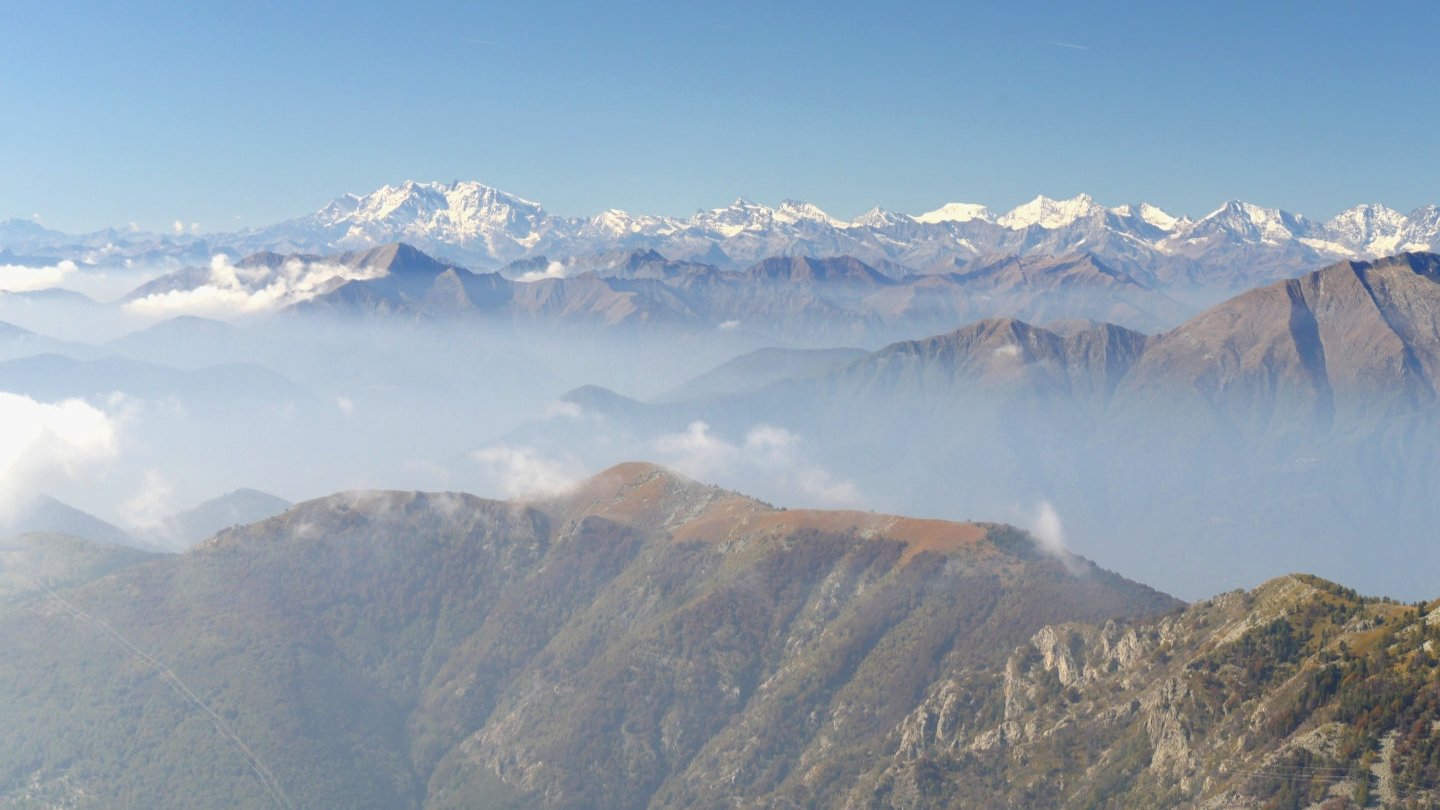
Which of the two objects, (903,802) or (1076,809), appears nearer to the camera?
(1076,809)

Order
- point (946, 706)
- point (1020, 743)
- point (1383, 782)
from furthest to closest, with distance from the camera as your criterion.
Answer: point (946, 706) → point (1020, 743) → point (1383, 782)

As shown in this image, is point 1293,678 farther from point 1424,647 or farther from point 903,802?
point 903,802

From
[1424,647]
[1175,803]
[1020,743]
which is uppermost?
[1424,647]

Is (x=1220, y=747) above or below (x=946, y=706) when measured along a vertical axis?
above

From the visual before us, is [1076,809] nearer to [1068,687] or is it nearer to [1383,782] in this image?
[1068,687]

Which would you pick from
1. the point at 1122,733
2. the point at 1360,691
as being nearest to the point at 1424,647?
the point at 1360,691

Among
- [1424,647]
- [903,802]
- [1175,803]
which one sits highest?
[1424,647]

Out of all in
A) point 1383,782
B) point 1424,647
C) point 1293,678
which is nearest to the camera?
point 1383,782

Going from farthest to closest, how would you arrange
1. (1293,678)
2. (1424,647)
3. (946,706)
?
1. (946,706)
2. (1293,678)
3. (1424,647)

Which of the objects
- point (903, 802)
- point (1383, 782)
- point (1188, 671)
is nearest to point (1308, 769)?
point (1383, 782)
